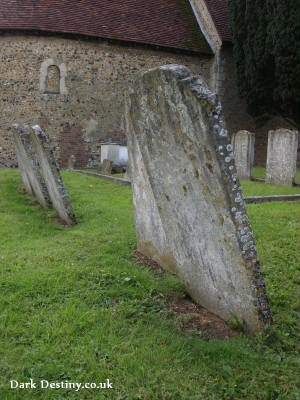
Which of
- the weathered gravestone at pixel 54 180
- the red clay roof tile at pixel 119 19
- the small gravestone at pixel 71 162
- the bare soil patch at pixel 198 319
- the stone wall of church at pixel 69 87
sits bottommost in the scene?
the bare soil patch at pixel 198 319

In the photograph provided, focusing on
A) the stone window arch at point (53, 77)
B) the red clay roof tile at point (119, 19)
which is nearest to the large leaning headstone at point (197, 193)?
the stone window arch at point (53, 77)

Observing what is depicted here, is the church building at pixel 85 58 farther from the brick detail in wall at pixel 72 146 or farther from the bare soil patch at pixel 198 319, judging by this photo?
the bare soil patch at pixel 198 319

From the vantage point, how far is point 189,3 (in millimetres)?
19609

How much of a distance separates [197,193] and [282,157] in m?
7.37

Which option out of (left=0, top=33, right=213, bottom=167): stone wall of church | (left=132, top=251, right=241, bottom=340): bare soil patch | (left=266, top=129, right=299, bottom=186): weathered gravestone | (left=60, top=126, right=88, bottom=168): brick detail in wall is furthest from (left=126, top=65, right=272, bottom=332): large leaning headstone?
(left=0, top=33, right=213, bottom=167): stone wall of church

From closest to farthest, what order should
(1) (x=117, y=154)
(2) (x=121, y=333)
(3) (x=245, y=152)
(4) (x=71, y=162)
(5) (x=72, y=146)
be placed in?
(2) (x=121, y=333) → (3) (x=245, y=152) → (1) (x=117, y=154) → (4) (x=71, y=162) → (5) (x=72, y=146)

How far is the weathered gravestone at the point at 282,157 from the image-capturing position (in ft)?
30.9

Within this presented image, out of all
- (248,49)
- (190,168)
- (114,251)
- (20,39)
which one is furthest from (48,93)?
(190,168)

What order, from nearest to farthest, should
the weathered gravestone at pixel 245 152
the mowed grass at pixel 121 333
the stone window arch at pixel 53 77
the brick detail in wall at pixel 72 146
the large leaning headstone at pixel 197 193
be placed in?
the mowed grass at pixel 121 333 < the large leaning headstone at pixel 197 193 < the weathered gravestone at pixel 245 152 < the stone window arch at pixel 53 77 < the brick detail in wall at pixel 72 146

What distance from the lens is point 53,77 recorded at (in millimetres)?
16703

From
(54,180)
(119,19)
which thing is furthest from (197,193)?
(119,19)

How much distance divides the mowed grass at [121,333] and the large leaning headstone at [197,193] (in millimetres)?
318

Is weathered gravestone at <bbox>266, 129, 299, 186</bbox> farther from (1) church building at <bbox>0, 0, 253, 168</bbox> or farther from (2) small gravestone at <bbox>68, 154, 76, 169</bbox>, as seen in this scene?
(1) church building at <bbox>0, 0, 253, 168</bbox>

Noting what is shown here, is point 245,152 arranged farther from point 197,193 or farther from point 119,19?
point 119,19
